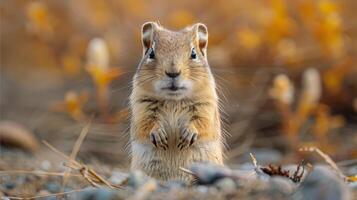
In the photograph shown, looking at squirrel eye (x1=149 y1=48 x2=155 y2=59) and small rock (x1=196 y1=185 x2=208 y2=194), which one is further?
squirrel eye (x1=149 y1=48 x2=155 y2=59)

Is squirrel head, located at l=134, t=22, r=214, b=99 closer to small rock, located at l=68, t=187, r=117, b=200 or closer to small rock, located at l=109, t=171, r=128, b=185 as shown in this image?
small rock, located at l=109, t=171, r=128, b=185

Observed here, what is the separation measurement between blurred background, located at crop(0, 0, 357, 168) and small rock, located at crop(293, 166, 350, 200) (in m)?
2.99

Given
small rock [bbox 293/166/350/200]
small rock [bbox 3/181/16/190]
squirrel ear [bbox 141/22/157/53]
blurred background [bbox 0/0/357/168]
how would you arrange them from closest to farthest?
1. small rock [bbox 293/166/350/200]
2. squirrel ear [bbox 141/22/157/53]
3. small rock [bbox 3/181/16/190]
4. blurred background [bbox 0/0/357/168]

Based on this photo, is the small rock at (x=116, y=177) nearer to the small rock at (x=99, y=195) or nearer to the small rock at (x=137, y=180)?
the small rock at (x=137, y=180)

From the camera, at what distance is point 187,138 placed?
469 cm

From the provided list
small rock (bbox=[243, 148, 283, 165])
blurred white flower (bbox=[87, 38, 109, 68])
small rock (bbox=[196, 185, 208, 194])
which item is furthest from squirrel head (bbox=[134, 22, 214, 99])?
small rock (bbox=[243, 148, 283, 165])

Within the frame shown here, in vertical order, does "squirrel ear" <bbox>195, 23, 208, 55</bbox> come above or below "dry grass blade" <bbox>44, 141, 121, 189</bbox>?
above

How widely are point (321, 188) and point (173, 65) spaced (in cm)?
144

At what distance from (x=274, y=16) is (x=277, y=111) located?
0.96 meters

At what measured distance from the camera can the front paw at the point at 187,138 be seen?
470cm

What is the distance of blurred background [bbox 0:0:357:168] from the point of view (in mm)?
7336

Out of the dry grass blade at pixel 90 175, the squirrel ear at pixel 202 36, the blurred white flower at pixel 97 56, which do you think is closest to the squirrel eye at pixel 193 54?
the squirrel ear at pixel 202 36

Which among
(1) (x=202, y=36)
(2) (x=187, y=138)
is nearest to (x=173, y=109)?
(2) (x=187, y=138)

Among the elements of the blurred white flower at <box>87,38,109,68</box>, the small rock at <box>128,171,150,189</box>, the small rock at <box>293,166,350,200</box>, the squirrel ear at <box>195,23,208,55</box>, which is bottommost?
the small rock at <box>293,166,350,200</box>
